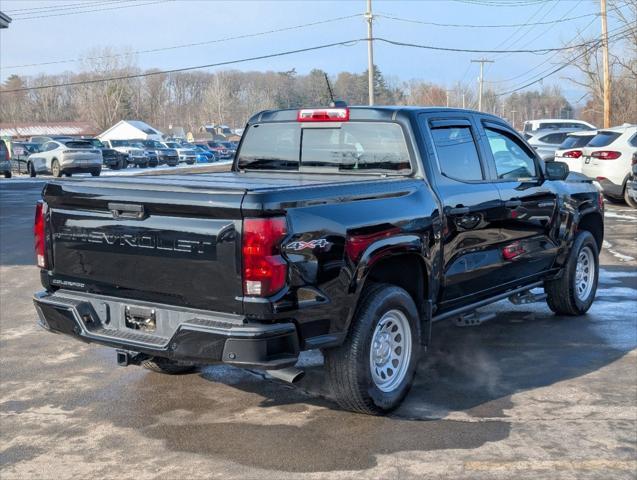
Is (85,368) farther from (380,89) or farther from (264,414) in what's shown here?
(380,89)

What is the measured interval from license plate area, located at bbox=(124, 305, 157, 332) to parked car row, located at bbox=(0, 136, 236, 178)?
16.8 metres

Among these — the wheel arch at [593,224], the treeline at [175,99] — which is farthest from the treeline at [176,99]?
the wheel arch at [593,224]

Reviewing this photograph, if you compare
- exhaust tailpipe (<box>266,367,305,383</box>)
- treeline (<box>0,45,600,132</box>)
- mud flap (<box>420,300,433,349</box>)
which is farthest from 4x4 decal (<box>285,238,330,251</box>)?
treeline (<box>0,45,600,132</box>)

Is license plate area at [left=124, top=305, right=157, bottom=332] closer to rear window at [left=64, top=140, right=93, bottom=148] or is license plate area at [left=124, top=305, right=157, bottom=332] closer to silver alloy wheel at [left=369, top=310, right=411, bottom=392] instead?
silver alloy wheel at [left=369, top=310, right=411, bottom=392]

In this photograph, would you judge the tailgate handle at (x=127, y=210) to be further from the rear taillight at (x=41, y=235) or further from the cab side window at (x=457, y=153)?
the cab side window at (x=457, y=153)

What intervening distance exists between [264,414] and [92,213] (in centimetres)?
164

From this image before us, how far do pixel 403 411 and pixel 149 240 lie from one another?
6.40 feet

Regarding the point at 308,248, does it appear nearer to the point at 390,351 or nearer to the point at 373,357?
the point at 373,357

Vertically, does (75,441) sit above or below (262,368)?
below

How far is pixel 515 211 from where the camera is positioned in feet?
20.6

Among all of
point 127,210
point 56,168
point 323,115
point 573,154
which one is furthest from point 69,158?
point 127,210

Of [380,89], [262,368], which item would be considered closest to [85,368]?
[262,368]

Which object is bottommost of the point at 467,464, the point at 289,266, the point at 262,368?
the point at 467,464

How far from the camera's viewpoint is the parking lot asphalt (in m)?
4.16
